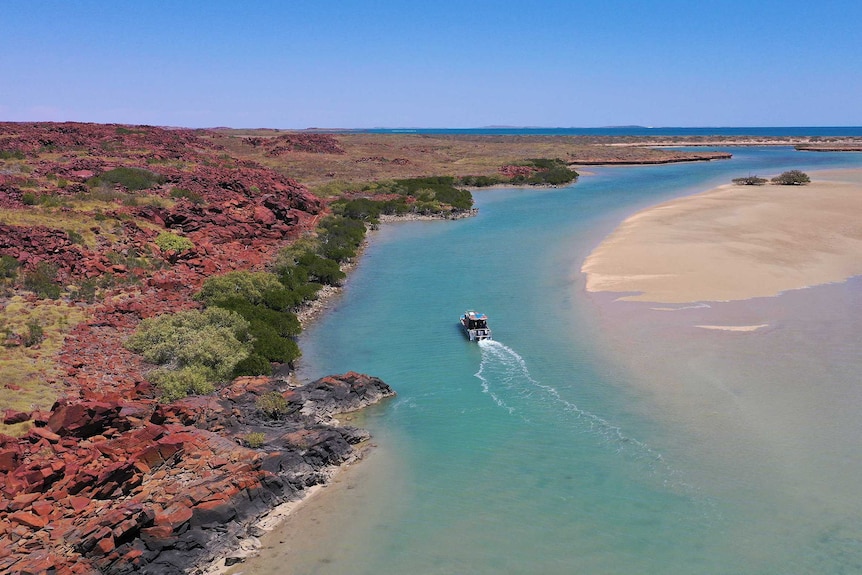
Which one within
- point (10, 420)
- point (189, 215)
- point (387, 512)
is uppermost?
point (189, 215)

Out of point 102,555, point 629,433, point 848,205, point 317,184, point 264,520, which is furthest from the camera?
point 317,184

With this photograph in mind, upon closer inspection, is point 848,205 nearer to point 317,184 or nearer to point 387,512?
point 317,184

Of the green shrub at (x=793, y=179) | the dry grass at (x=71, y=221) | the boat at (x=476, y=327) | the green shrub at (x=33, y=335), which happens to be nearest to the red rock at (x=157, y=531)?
the green shrub at (x=33, y=335)

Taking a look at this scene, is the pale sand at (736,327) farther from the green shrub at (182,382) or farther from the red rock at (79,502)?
the red rock at (79,502)

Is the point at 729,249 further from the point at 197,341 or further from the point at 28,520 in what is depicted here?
the point at 28,520

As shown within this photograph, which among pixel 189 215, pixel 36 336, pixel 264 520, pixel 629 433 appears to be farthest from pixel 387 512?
pixel 189 215

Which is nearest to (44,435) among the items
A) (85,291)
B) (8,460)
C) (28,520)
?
(8,460)
